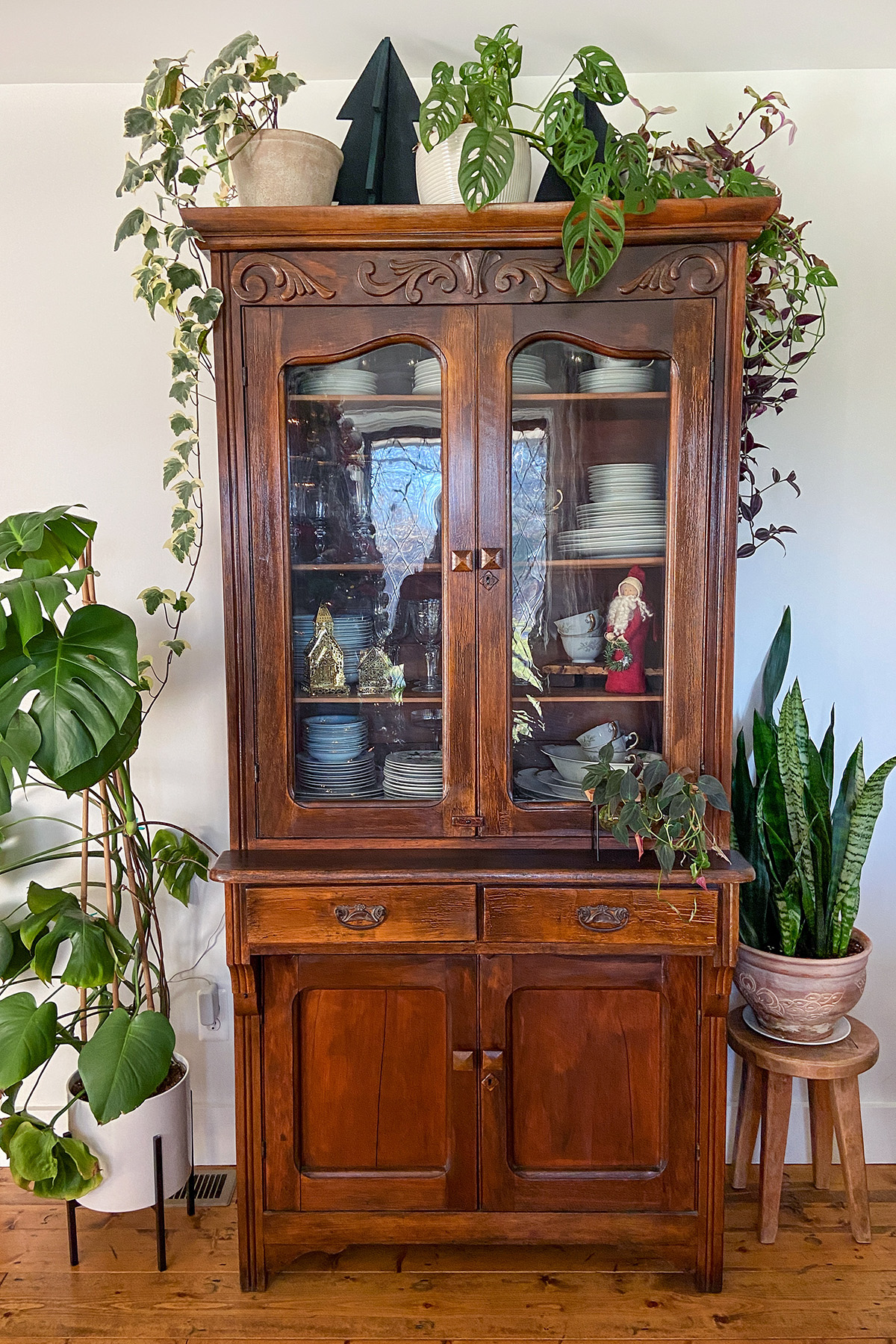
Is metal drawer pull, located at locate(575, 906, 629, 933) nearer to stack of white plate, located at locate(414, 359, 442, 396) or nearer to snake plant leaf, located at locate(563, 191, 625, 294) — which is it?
stack of white plate, located at locate(414, 359, 442, 396)

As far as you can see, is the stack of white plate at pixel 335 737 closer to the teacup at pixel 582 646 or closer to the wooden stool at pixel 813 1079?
the teacup at pixel 582 646

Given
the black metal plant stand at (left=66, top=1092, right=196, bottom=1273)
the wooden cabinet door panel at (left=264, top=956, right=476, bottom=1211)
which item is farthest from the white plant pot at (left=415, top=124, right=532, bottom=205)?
the black metal plant stand at (left=66, top=1092, right=196, bottom=1273)

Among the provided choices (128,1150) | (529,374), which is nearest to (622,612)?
(529,374)

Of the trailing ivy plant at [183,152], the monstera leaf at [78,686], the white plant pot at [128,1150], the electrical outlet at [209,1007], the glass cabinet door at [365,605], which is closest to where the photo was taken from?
the monstera leaf at [78,686]

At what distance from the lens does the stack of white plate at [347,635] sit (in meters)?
1.82

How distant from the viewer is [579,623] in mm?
1820

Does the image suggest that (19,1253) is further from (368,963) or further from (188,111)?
(188,111)

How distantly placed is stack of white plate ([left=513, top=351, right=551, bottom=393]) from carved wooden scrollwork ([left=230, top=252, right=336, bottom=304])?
1.27ft

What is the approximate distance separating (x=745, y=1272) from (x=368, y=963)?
1.06 m

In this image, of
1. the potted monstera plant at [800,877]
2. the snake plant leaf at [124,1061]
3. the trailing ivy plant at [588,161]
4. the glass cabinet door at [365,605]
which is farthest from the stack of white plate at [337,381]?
the snake plant leaf at [124,1061]

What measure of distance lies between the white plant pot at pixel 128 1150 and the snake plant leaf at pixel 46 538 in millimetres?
1160

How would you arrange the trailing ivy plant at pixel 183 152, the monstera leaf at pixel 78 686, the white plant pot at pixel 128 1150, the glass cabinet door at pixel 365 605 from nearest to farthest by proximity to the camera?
1. the monstera leaf at pixel 78 686
2. the trailing ivy plant at pixel 183 152
3. the glass cabinet door at pixel 365 605
4. the white plant pot at pixel 128 1150

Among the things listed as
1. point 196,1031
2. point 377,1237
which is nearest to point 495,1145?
point 377,1237

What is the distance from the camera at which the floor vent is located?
2.14m
